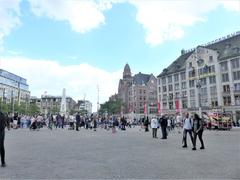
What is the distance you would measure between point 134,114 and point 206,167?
110616mm

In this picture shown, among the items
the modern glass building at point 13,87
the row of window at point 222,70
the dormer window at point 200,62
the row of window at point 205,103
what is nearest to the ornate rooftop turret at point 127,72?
the row of window at point 222,70

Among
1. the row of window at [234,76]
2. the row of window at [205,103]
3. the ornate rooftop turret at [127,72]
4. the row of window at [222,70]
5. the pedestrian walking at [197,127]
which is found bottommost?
the pedestrian walking at [197,127]

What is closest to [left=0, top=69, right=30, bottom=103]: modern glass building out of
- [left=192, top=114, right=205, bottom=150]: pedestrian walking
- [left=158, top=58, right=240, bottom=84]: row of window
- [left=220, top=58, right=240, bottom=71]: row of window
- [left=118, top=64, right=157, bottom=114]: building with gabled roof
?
[left=118, top=64, right=157, bottom=114]: building with gabled roof

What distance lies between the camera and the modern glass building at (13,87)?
126375 millimetres

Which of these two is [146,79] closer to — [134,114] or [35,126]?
[134,114]

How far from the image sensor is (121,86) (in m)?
142

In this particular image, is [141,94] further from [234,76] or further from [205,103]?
[234,76]

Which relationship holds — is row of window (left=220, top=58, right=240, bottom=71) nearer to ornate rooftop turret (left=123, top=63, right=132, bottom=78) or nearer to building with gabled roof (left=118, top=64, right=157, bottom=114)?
building with gabled roof (left=118, top=64, right=157, bottom=114)

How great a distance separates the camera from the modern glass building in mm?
126375

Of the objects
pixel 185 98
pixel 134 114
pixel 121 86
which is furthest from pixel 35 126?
pixel 121 86

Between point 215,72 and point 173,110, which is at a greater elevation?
point 215,72

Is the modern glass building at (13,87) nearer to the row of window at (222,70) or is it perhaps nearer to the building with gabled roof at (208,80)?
the building with gabled roof at (208,80)

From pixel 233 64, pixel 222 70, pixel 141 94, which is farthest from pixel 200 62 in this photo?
pixel 141 94

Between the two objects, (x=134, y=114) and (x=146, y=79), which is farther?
(x=146, y=79)
